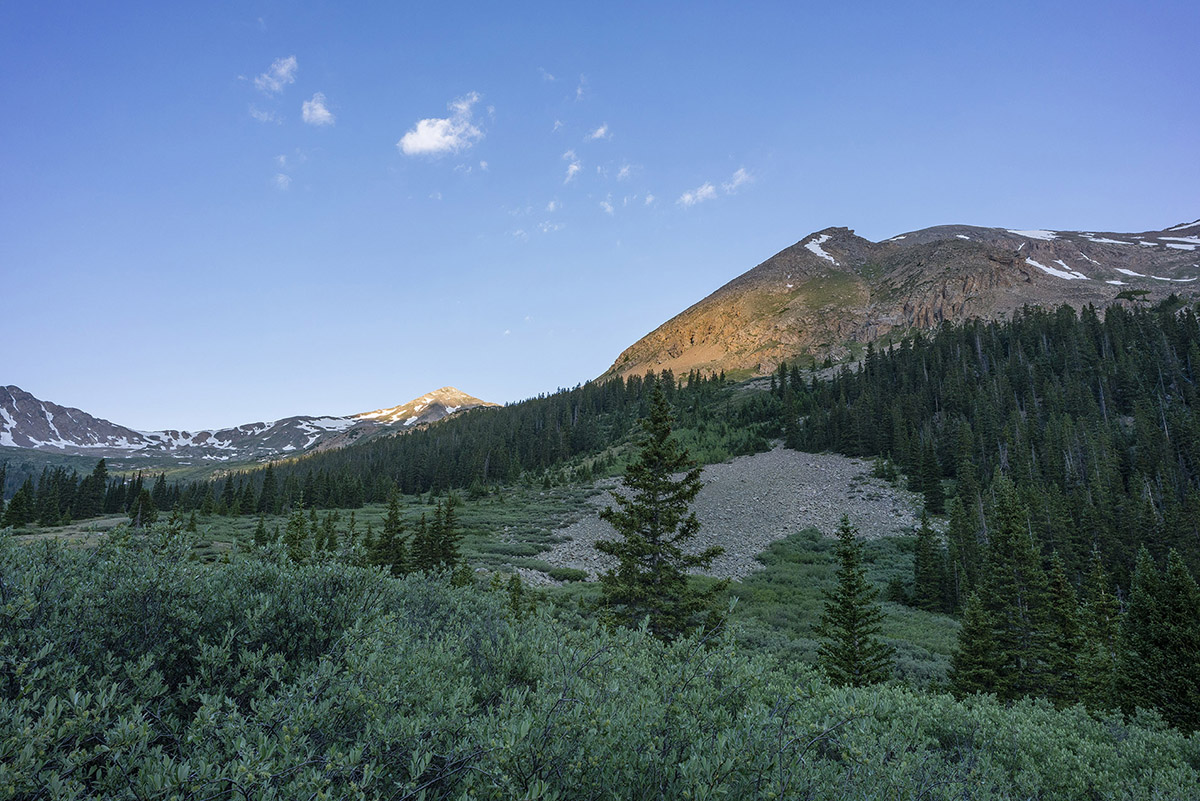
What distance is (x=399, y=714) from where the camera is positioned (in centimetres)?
337

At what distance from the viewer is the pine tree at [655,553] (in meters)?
15.3

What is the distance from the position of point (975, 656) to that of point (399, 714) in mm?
19299

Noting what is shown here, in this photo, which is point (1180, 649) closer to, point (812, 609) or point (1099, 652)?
point (1099, 652)

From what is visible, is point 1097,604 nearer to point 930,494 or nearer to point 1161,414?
point 930,494

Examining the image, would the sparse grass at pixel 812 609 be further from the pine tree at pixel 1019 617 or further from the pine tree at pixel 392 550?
the pine tree at pixel 392 550

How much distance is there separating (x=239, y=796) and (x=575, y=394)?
131890mm

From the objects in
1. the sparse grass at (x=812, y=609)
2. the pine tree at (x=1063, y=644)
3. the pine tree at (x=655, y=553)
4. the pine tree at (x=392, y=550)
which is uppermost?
the pine tree at (x=655, y=553)

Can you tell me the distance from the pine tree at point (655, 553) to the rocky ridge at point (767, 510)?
17494mm

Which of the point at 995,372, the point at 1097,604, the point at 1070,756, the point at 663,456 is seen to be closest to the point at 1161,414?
the point at 995,372

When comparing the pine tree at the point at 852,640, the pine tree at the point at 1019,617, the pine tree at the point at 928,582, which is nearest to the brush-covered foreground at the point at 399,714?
the pine tree at the point at 852,640

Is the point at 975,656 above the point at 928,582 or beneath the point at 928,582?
above

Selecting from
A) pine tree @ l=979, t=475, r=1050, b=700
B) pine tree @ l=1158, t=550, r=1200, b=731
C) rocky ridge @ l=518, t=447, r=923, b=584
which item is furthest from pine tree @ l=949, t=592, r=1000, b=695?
rocky ridge @ l=518, t=447, r=923, b=584

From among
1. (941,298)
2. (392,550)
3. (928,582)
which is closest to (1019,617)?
(928,582)

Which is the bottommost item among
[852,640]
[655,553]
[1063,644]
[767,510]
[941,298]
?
[767,510]
